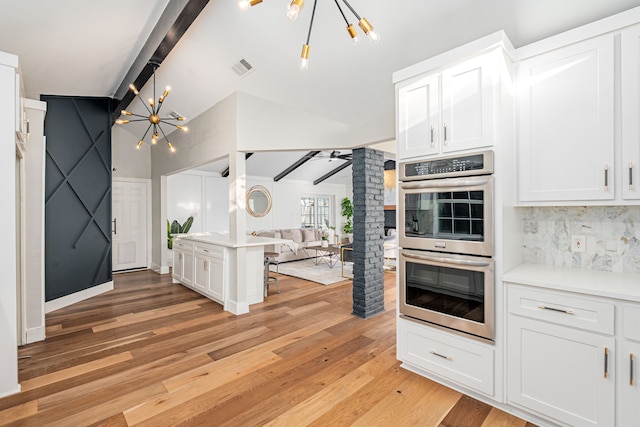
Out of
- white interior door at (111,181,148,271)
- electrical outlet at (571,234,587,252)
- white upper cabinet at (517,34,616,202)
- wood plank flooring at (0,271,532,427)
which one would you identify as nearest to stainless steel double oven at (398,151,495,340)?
white upper cabinet at (517,34,616,202)

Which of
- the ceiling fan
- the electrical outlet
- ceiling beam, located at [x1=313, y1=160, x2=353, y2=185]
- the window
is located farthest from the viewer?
the window

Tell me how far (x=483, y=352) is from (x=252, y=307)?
3038 millimetres

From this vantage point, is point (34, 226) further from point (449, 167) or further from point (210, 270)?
point (449, 167)

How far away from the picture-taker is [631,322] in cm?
162

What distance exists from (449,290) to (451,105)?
134 centimetres

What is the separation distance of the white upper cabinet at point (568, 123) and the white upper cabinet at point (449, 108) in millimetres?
316

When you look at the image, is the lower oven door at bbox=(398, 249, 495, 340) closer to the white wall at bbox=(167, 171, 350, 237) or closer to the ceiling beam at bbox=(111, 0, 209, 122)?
A: the ceiling beam at bbox=(111, 0, 209, 122)

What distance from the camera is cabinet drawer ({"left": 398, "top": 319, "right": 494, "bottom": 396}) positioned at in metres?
2.12

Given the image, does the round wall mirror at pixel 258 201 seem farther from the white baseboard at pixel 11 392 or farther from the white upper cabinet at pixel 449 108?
the white upper cabinet at pixel 449 108

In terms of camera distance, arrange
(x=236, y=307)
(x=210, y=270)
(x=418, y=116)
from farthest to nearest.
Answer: (x=210, y=270) → (x=236, y=307) → (x=418, y=116)

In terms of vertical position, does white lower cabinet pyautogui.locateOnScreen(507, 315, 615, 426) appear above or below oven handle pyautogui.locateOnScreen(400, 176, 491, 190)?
below

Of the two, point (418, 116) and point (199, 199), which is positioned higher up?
point (418, 116)

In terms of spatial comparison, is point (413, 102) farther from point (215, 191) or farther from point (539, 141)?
point (215, 191)

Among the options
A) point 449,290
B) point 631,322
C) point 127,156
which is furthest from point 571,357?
point 127,156
